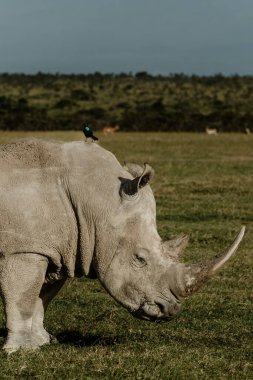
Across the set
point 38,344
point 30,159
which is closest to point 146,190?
point 30,159

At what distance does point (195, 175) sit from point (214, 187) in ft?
10.9

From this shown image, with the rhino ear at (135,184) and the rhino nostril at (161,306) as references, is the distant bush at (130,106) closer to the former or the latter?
the rhino ear at (135,184)

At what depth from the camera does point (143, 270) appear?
703cm

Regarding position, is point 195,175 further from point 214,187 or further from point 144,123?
point 144,123

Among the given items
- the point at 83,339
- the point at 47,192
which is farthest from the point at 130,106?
the point at 47,192

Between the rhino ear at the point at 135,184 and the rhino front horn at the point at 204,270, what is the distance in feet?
2.15

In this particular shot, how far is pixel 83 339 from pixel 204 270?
151cm

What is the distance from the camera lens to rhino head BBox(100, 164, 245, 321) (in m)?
6.99

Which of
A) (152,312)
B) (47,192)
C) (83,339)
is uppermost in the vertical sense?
(47,192)

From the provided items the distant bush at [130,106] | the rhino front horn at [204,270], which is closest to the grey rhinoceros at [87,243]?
the rhino front horn at [204,270]

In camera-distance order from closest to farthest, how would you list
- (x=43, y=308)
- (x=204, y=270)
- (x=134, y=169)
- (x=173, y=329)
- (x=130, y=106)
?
(x=204, y=270)
(x=134, y=169)
(x=43, y=308)
(x=173, y=329)
(x=130, y=106)

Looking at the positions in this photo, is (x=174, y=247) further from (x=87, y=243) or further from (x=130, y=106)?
(x=130, y=106)

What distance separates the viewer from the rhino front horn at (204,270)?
22.7 ft

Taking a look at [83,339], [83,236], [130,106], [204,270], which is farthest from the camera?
[130,106]
